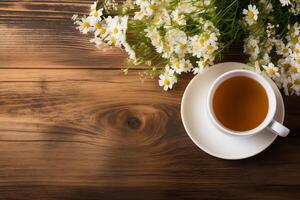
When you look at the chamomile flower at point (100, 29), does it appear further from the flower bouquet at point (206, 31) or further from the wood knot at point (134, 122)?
the wood knot at point (134, 122)

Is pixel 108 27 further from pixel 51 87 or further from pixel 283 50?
pixel 283 50

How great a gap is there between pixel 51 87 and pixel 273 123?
48 cm

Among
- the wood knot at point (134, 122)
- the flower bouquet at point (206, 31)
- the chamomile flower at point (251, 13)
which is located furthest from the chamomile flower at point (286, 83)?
the wood knot at point (134, 122)

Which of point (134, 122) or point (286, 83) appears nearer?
point (286, 83)

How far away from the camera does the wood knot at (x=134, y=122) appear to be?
1.04 m

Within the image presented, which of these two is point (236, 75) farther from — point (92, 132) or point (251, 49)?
point (92, 132)

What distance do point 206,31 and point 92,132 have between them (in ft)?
1.11

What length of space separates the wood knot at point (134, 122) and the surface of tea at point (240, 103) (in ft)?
0.59

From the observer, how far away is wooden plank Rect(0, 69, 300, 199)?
1.01m

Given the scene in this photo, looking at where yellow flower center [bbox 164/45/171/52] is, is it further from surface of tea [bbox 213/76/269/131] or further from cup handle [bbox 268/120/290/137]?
cup handle [bbox 268/120/290/137]

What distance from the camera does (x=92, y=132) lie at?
1042mm

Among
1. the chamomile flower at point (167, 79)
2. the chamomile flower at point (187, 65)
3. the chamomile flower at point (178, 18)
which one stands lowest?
the chamomile flower at point (167, 79)

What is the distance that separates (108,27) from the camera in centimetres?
93

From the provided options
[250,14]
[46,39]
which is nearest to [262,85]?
[250,14]
